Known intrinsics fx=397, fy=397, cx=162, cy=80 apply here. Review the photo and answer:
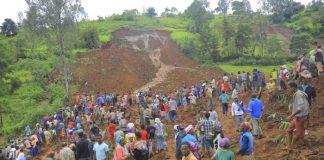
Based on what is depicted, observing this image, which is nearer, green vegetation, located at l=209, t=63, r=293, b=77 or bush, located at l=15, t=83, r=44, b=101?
bush, located at l=15, t=83, r=44, b=101

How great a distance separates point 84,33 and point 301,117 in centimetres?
4837

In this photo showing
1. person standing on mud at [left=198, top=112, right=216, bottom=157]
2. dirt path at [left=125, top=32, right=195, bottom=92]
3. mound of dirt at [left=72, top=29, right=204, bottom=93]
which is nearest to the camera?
person standing on mud at [left=198, top=112, right=216, bottom=157]

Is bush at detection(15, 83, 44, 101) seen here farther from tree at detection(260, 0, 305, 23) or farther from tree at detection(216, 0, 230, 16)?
tree at detection(216, 0, 230, 16)

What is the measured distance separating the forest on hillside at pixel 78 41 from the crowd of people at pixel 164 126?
6.98 metres

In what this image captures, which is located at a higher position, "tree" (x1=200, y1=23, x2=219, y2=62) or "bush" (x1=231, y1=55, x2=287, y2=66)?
"tree" (x1=200, y1=23, x2=219, y2=62)

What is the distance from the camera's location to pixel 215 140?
10359mm

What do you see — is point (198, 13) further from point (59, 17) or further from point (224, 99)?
point (224, 99)

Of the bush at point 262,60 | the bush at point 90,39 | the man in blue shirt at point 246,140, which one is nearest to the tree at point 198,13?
the bush at point 262,60

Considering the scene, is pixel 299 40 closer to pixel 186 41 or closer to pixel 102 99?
pixel 186 41

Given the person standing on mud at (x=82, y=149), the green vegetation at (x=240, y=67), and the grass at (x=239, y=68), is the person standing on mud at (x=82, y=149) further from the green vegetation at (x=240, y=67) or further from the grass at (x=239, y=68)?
the grass at (x=239, y=68)

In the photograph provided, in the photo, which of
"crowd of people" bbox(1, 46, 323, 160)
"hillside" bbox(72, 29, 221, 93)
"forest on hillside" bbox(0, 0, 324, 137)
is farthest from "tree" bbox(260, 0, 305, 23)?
"crowd of people" bbox(1, 46, 323, 160)

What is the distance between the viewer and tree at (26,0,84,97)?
104 ft

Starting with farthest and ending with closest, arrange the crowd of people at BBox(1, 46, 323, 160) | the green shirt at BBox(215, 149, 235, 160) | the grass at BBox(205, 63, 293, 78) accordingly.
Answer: the grass at BBox(205, 63, 293, 78) < the crowd of people at BBox(1, 46, 323, 160) < the green shirt at BBox(215, 149, 235, 160)

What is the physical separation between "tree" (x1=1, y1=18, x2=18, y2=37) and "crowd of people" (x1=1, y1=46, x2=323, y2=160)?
40739 millimetres
